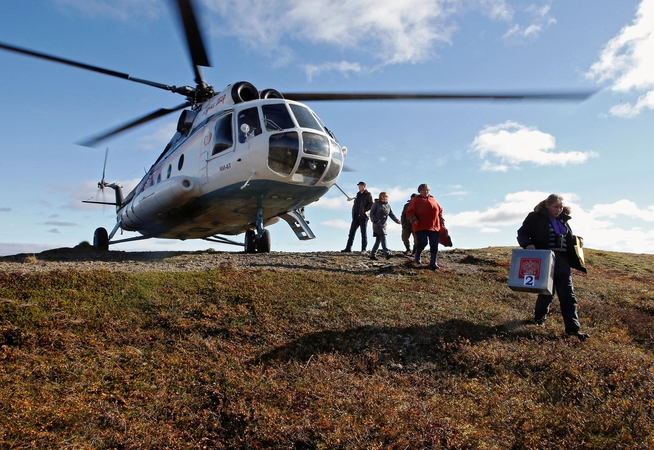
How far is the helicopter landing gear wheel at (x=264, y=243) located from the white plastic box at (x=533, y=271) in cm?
774

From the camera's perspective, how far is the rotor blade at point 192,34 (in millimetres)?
8540

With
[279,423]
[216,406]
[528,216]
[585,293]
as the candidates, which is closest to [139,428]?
[216,406]

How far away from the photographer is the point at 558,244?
734 centimetres

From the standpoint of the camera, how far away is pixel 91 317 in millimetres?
6457

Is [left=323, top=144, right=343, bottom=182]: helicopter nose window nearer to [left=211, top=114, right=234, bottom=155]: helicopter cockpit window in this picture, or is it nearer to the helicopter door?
[left=211, top=114, right=234, bottom=155]: helicopter cockpit window

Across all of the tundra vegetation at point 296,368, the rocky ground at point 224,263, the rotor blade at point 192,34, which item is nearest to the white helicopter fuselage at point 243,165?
the rotor blade at point 192,34

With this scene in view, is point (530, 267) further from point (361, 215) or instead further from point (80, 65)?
point (80, 65)

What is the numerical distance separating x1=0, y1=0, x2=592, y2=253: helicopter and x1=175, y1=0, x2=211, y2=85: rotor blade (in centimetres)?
2

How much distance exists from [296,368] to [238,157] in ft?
22.5

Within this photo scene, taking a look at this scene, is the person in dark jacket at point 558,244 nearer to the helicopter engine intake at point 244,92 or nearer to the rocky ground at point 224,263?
the rocky ground at point 224,263

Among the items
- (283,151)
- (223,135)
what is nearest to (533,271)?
(283,151)

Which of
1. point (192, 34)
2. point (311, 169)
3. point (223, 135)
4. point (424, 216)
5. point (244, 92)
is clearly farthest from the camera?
point (244, 92)

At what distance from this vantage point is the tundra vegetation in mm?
4301

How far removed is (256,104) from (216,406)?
27.0 ft
